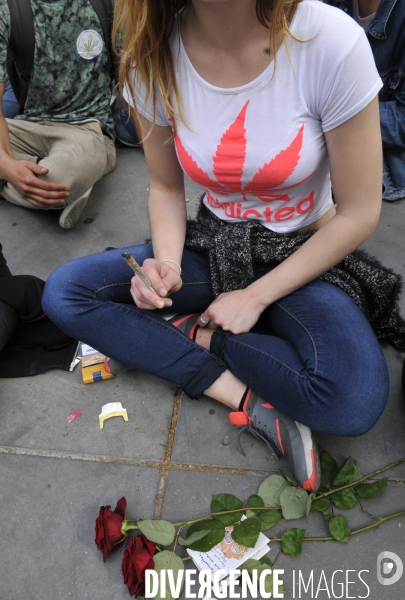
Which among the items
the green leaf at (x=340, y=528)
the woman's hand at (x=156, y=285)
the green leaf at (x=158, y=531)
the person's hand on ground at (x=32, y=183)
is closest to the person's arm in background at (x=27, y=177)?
the person's hand on ground at (x=32, y=183)

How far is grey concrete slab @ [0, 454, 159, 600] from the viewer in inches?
49.2

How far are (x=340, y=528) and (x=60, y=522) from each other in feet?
2.38

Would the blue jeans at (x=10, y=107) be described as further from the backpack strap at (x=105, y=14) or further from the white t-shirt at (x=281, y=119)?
the white t-shirt at (x=281, y=119)

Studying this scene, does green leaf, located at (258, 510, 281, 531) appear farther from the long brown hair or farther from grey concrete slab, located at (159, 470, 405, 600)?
the long brown hair

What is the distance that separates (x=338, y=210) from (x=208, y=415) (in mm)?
720

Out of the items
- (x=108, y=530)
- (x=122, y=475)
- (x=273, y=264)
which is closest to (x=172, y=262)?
(x=273, y=264)

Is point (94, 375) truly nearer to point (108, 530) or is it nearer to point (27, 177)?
point (108, 530)

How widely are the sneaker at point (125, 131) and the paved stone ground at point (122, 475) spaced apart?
1.59m

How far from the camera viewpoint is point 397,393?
1.58 meters

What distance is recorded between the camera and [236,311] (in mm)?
1467

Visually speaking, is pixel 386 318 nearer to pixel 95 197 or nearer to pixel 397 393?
pixel 397 393

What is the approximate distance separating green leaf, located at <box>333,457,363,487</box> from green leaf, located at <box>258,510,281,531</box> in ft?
0.59

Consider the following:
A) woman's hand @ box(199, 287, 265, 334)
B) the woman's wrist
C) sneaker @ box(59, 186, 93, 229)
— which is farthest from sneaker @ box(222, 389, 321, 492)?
sneaker @ box(59, 186, 93, 229)

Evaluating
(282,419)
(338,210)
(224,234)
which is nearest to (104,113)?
(224,234)
